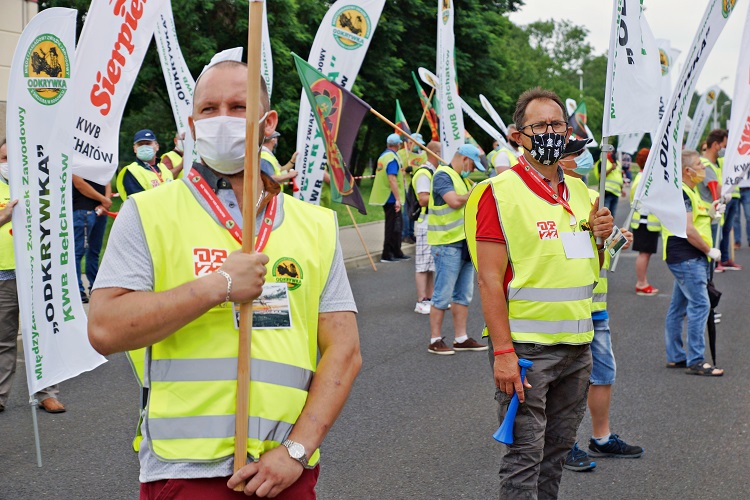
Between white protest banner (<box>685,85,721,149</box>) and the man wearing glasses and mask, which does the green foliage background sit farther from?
the man wearing glasses and mask

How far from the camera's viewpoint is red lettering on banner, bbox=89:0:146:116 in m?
6.11

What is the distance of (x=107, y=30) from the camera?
242 inches

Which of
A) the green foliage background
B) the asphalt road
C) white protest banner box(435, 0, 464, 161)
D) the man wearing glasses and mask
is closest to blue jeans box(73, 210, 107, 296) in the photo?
the asphalt road

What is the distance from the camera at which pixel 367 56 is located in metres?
31.3

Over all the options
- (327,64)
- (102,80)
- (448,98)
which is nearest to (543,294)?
(102,80)

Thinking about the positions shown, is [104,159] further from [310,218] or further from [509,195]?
[310,218]

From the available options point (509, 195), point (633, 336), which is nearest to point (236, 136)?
→ point (509, 195)

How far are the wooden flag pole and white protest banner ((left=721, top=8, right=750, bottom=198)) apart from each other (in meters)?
6.16

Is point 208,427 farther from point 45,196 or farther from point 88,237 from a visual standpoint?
point 88,237

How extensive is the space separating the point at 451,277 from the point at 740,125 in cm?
270

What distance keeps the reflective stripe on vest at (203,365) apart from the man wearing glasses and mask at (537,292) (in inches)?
68.0

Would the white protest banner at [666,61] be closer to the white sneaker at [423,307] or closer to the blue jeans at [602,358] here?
the white sneaker at [423,307]

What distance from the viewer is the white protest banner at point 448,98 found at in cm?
1120

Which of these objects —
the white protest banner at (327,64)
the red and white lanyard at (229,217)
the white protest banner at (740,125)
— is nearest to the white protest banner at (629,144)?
the white protest banner at (327,64)
